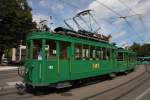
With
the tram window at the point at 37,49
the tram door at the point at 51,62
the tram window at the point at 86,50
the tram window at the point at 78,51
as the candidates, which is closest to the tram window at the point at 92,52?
the tram window at the point at 86,50

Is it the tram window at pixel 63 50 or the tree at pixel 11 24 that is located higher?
the tree at pixel 11 24

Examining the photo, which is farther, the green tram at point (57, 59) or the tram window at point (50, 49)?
the tram window at point (50, 49)

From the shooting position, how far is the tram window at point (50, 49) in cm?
1430

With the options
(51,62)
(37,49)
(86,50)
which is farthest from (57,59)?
(86,50)

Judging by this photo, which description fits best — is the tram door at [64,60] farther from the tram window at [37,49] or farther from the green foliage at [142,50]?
the green foliage at [142,50]

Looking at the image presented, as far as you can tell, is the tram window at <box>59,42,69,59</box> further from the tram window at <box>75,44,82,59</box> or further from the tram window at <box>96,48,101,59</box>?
the tram window at <box>96,48,101,59</box>

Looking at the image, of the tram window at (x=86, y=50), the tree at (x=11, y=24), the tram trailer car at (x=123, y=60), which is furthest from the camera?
the tree at (x=11, y=24)

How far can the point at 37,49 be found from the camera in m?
14.4

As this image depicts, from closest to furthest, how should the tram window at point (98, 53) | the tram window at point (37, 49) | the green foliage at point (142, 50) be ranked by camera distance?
the tram window at point (37, 49), the tram window at point (98, 53), the green foliage at point (142, 50)

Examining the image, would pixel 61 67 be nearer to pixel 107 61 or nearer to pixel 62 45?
pixel 62 45

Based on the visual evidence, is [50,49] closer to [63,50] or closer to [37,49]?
[37,49]

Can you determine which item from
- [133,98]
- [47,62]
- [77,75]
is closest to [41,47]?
[47,62]

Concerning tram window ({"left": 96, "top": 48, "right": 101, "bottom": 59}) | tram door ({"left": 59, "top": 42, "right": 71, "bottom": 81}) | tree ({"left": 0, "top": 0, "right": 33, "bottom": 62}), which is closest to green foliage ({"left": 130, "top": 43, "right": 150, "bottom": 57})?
tree ({"left": 0, "top": 0, "right": 33, "bottom": 62})

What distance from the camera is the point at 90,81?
21.2 metres
